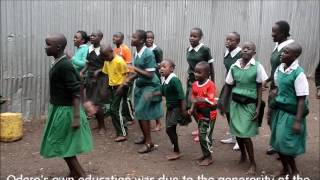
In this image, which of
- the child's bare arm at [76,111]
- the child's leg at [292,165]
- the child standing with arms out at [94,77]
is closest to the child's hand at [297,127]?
the child's leg at [292,165]

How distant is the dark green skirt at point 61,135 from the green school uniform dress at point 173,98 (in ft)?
4.37

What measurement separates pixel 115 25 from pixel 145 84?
2414 millimetres

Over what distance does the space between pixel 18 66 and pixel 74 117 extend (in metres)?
3.08

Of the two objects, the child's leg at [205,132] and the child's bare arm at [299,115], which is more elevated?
the child's bare arm at [299,115]

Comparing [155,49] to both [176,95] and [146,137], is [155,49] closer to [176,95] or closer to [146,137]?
[146,137]

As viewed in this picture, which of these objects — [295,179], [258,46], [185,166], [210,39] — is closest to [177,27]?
[210,39]

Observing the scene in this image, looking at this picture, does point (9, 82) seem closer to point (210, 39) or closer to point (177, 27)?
point (177, 27)

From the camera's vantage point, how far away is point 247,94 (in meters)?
5.15

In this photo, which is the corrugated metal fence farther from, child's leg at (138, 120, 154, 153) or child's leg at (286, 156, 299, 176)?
child's leg at (286, 156, 299, 176)

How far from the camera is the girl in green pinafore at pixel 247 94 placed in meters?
5.14

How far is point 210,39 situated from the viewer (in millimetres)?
9852

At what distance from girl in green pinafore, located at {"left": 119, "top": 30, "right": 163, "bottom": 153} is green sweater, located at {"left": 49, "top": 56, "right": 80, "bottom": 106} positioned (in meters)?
1.49

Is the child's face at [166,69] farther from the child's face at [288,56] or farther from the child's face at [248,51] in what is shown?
the child's face at [288,56]

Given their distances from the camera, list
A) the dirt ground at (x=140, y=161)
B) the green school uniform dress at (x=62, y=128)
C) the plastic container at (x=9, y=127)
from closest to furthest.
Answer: the green school uniform dress at (x=62, y=128) < the dirt ground at (x=140, y=161) < the plastic container at (x=9, y=127)
